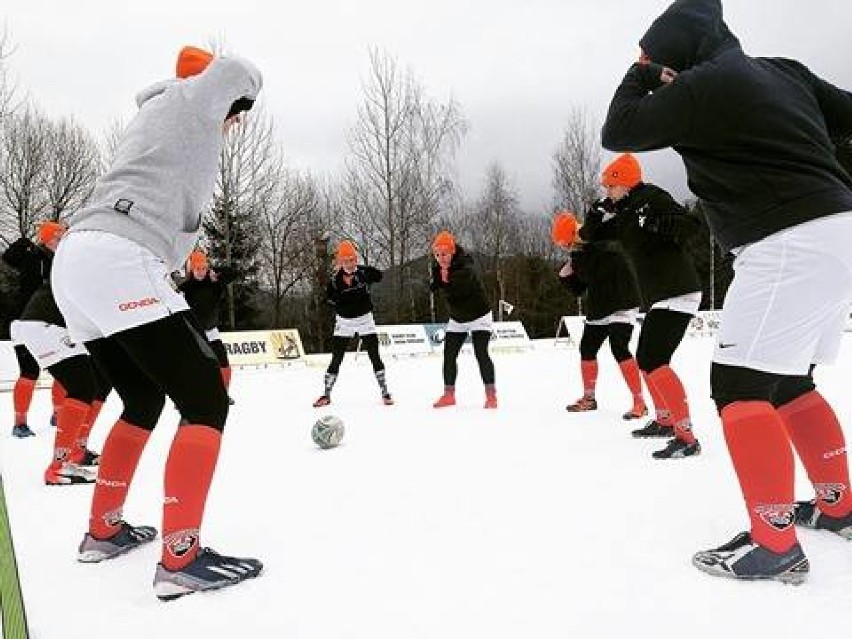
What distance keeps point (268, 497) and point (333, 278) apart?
16.8ft

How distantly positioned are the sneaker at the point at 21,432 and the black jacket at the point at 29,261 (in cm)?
131

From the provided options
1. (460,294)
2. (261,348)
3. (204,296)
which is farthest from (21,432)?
(261,348)

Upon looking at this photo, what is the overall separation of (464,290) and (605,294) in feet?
5.82

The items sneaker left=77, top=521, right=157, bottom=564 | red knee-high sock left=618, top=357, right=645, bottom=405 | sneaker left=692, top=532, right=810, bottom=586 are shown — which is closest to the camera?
sneaker left=692, top=532, right=810, bottom=586

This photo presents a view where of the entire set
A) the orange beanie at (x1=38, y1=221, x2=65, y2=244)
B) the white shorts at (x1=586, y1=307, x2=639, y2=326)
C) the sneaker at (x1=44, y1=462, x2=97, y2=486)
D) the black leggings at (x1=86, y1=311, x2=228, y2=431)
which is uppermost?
the orange beanie at (x1=38, y1=221, x2=65, y2=244)

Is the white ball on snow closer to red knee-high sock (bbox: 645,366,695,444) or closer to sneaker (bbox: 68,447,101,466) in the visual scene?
sneaker (bbox: 68,447,101,466)

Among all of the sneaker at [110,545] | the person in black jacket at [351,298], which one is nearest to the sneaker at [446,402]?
the person in black jacket at [351,298]

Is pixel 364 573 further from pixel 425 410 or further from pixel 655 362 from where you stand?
pixel 425 410

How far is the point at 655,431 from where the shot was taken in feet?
17.1

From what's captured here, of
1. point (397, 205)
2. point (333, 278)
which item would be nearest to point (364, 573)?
point (333, 278)

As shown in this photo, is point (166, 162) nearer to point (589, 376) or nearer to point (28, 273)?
point (28, 273)

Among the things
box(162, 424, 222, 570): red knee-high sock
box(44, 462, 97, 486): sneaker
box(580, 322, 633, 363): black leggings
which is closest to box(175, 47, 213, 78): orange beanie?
box(162, 424, 222, 570): red knee-high sock

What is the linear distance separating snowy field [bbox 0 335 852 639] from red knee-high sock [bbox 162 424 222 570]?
0.60ft

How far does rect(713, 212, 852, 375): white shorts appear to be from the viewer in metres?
2.29
